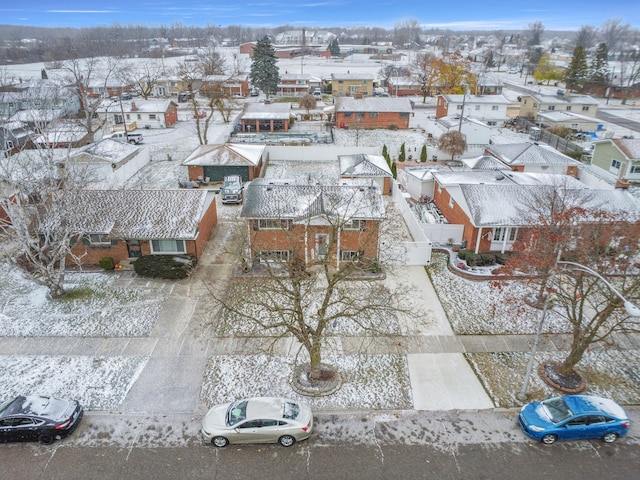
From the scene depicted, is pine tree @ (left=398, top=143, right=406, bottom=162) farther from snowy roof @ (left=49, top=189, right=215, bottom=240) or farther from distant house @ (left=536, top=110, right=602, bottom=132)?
snowy roof @ (left=49, top=189, right=215, bottom=240)

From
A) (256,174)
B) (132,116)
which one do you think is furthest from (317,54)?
(256,174)

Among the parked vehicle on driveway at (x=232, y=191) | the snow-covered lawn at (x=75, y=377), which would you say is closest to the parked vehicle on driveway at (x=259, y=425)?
the snow-covered lawn at (x=75, y=377)

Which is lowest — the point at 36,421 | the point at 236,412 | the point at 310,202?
the point at 36,421

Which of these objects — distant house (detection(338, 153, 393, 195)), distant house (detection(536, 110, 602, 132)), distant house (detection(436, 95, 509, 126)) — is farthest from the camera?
distant house (detection(436, 95, 509, 126))

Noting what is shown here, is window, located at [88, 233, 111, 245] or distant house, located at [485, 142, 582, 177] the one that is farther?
distant house, located at [485, 142, 582, 177]

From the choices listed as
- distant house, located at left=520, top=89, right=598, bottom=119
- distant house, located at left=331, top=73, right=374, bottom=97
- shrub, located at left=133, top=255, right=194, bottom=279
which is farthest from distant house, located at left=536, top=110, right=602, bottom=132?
shrub, located at left=133, top=255, right=194, bottom=279

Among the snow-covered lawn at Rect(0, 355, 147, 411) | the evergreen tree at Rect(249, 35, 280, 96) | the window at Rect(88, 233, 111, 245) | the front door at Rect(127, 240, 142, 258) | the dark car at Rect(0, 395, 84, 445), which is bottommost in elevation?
the snow-covered lawn at Rect(0, 355, 147, 411)

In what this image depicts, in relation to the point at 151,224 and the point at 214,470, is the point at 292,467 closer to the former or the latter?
the point at 214,470

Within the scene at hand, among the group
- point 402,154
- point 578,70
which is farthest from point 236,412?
point 578,70

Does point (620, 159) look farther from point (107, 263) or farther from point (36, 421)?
point (36, 421)
